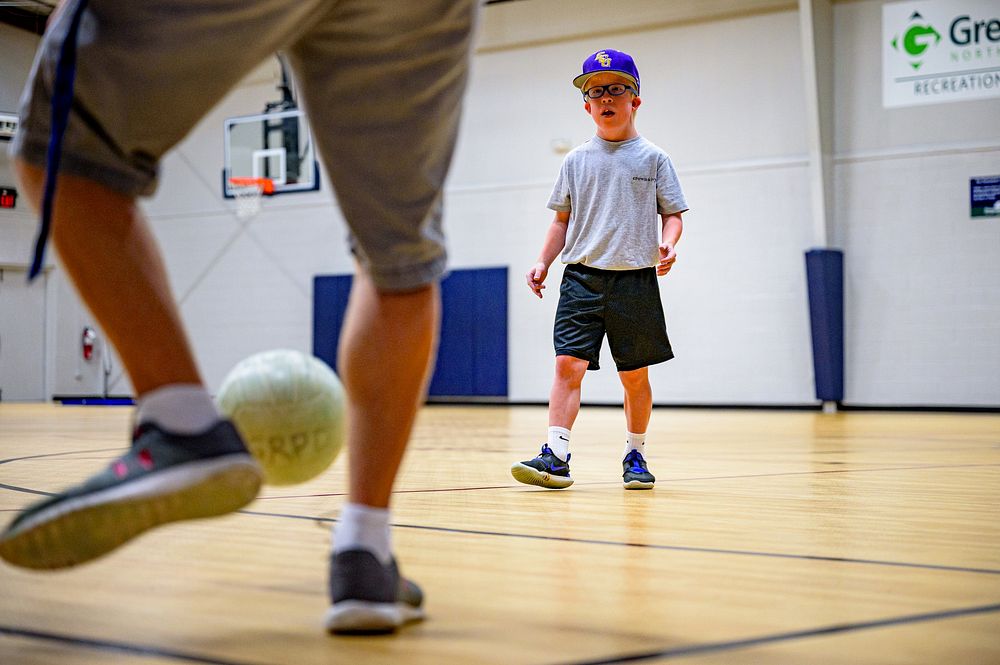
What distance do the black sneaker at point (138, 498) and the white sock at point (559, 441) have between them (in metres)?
2.13

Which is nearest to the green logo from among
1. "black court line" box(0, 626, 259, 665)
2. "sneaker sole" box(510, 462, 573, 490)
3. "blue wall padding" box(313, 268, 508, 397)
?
"blue wall padding" box(313, 268, 508, 397)

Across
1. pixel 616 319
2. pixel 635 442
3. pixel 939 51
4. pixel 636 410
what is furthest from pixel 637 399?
pixel 939 51

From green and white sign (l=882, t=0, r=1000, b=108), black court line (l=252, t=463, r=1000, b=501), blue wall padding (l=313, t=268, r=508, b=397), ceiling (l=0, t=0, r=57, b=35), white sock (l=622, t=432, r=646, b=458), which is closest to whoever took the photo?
black court line (l=252, t=463, r=1000, b=501)

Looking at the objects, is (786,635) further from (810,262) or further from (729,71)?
(729,71)

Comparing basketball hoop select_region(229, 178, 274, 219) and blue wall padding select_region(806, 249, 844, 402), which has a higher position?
basketball hoop select_region(229, 178, 274, 219)

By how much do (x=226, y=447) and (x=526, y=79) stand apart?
447 inches

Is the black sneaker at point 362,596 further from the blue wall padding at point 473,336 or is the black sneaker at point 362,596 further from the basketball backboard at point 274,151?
the blue wall padding at point 473,336

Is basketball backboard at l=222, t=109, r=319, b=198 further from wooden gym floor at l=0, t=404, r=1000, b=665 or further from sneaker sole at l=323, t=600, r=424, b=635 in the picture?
sneaker sole at l=323, t=600, r=424, b=635

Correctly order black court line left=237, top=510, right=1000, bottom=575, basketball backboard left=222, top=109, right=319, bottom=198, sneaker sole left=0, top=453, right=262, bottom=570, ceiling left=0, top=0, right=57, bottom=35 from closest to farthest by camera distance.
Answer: sneaker sole left=0, top=453, right=262, bottom=570 → black court line left=237, top=510, right=1000, bottom=575 → basketball backboard left=222, top=109, right=319, bottom=198 → ceiling left=0, top=0, right=57, bottom=35

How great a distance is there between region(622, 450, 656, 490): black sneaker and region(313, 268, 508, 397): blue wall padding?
28.7ft

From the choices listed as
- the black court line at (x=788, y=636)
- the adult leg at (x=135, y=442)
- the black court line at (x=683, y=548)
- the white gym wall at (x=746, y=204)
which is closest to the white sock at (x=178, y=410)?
the adult leg at (x=135, y=442)

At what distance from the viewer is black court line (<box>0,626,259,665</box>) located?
43.5 inches

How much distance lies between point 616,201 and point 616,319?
0.41 m

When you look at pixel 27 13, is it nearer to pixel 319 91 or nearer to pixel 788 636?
pixel 319 91
